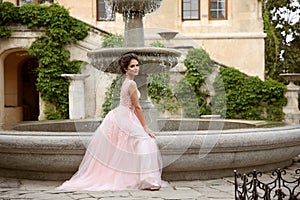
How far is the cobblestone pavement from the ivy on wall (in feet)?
34.2

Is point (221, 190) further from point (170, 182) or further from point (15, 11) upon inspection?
point (15, 11)

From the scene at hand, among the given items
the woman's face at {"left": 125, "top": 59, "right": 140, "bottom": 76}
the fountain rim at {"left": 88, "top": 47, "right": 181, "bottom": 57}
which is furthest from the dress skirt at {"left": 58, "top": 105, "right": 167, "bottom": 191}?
the fountain rim at {"left": 88, "top": 47, "right": 181, "bottom": 57}

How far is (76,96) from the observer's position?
1548 centimetres

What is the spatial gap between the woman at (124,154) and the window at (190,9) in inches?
576

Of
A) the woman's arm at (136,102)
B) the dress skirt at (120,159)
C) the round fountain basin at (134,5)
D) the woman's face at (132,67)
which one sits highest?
the round fountain basin at (134,5)

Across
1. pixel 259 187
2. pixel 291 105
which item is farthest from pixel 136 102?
pixel 291 105

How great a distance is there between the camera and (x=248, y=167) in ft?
21.3

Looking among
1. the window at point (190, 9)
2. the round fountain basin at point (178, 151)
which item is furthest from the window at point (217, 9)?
the round fountain basin at point (178, 151)

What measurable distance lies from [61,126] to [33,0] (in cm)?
1163

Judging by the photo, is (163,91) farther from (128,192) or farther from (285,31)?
(285,31)

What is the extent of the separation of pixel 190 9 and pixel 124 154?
15.1m

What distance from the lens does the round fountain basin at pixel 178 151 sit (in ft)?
19.1

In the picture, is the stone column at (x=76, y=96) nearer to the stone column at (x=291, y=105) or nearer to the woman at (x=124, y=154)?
the stone column at (x=291, y=105)

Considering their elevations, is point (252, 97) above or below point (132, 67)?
below
